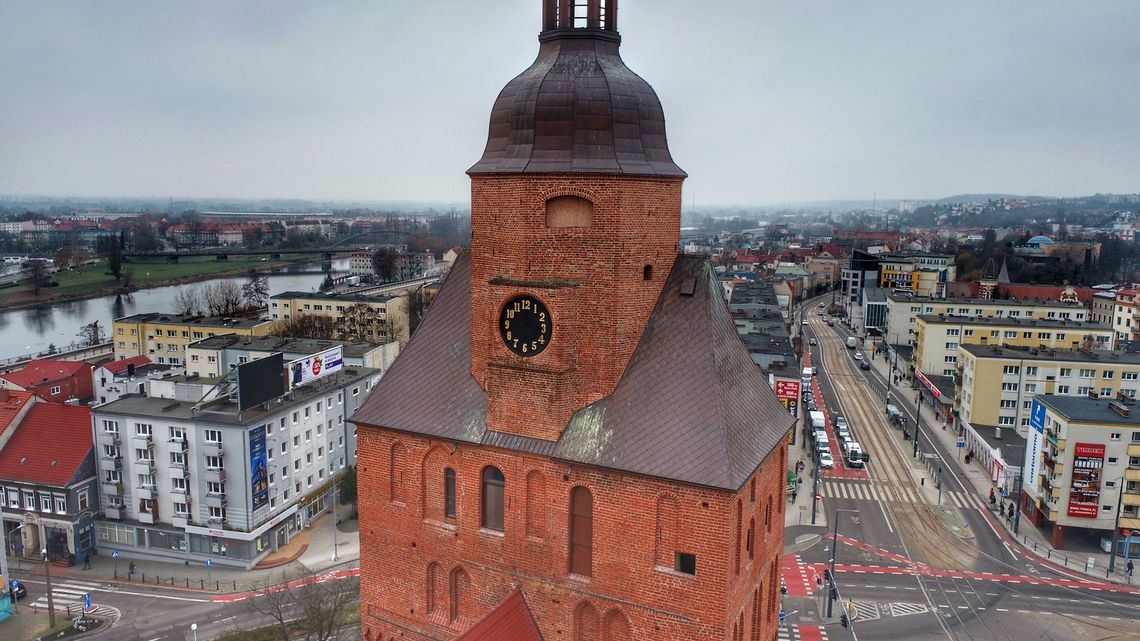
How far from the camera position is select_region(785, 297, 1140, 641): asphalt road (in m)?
41.3

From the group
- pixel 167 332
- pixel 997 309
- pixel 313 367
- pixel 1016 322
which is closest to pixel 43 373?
pixel 167 332

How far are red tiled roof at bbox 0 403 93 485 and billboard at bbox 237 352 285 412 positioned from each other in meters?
11.6

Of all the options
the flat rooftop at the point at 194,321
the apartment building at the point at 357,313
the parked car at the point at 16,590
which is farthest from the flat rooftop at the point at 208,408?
the apartment building at the point at 357,313

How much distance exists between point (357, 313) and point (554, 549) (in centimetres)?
8360

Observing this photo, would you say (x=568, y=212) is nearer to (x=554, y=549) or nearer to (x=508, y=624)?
(x=554, y=549)

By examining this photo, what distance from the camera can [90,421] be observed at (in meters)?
51.6

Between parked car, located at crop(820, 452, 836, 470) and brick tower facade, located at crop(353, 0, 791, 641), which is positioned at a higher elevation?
brick tower facade, located at crop(353, 0, 791, 641)

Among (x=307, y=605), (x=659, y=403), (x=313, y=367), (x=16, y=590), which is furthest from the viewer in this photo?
(x=313, y=367)

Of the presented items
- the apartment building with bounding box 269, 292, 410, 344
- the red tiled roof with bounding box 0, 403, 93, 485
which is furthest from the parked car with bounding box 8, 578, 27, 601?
the apartment building with bounding box 269, 292, 410, 344

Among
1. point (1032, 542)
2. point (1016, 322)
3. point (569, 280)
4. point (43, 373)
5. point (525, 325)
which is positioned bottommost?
point (1032, 542)

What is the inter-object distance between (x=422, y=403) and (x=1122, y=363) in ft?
223

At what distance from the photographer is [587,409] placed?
21.4 meters

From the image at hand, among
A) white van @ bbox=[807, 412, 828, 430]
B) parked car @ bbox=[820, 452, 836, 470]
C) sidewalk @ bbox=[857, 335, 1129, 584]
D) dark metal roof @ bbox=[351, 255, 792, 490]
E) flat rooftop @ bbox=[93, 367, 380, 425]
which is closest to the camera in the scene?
dark metal roof @ bbox=[351, 255, 792, 490]

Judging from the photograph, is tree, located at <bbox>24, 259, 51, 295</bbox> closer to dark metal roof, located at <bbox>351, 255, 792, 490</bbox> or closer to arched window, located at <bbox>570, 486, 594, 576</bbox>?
dark metal roof, located at <bbox>351, 255, 792, 490</bbox>
